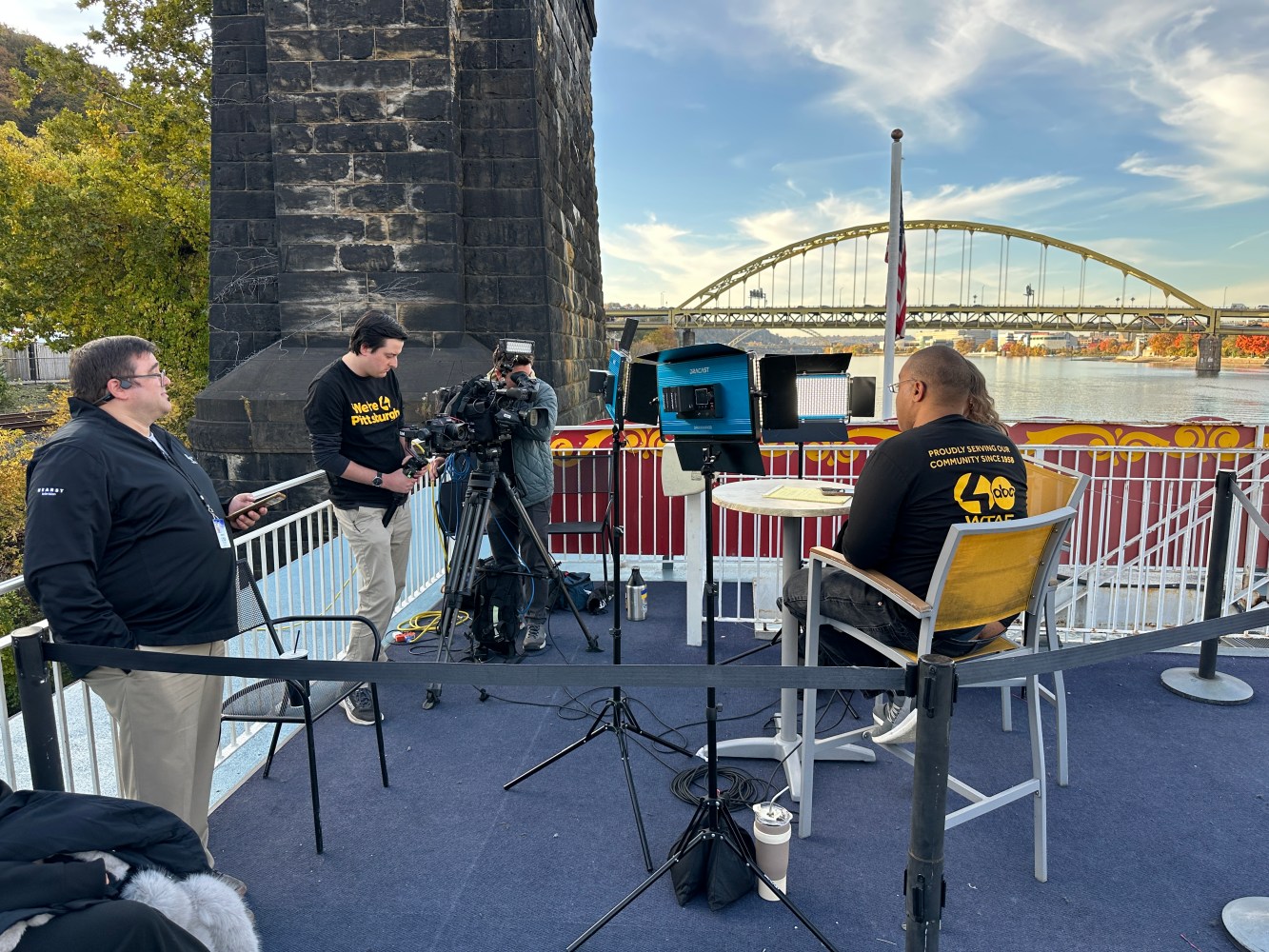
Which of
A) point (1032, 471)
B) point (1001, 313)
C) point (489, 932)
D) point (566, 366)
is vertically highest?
point (1001, 313)

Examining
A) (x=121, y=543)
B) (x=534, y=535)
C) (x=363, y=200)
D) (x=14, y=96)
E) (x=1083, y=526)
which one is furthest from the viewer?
(x=14, y=96)

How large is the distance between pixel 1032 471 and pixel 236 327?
778 centimetres

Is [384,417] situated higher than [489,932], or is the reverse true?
[384,417]

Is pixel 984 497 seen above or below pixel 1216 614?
above

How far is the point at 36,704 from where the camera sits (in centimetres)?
190

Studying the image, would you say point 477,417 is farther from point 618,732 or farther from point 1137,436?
point 1137,436

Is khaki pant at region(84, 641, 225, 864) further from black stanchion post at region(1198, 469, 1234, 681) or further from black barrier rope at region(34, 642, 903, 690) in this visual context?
black stanchion post at region(1198, 469, 1234, 681)

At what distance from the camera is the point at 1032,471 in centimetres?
320

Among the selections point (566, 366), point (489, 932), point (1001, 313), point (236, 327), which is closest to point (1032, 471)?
point (489, 932)

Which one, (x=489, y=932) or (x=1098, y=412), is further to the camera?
(x=1098, y=412)

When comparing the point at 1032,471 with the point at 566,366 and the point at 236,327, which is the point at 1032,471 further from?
the point at 236,327

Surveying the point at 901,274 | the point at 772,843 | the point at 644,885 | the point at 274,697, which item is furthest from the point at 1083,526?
the point at 274,697

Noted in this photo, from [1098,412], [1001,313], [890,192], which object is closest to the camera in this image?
[890,192]

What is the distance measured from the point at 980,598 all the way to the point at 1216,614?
2.19 meters
